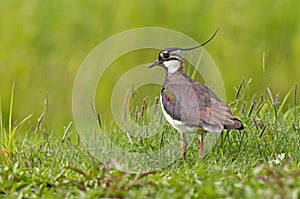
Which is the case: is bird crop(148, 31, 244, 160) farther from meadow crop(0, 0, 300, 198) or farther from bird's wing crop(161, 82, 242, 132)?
meadow crop(0, 0, 300, 198)

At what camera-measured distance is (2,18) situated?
10031 mm

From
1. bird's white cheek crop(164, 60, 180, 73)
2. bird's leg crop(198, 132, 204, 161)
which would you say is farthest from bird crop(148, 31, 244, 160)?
bird's white cheek crop(164, 60, 180, 73)

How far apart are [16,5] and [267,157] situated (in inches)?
201

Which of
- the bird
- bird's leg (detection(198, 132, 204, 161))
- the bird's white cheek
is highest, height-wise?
the bird's white cheek

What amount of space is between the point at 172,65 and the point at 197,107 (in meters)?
0.63

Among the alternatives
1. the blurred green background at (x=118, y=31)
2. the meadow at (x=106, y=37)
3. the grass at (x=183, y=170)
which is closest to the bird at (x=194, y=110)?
the grass at (x=183, y=170)

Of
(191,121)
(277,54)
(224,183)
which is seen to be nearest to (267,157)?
(191,121)

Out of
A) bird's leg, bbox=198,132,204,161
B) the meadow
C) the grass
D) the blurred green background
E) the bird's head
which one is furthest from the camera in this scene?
the blurred green background

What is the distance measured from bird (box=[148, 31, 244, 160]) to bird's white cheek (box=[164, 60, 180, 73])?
4.4 inches

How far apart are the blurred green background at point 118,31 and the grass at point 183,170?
2.39m

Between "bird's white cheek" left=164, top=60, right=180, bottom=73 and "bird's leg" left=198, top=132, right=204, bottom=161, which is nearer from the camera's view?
"bird's leg" left=198, top=132, right=204, bottom=161

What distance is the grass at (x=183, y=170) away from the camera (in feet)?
14.8

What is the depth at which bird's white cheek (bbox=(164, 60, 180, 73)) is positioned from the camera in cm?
649

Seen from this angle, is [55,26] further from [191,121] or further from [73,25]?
[191,121]
